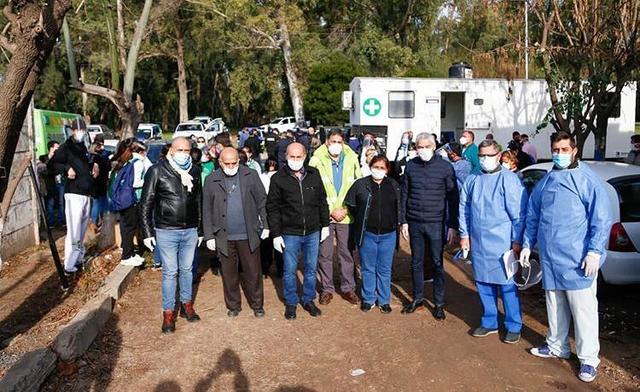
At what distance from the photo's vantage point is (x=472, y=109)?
59.7ft

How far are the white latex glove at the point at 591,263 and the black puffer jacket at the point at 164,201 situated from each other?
349cm

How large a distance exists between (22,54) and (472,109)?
1584cm

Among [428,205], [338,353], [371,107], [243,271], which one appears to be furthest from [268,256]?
[371,107]

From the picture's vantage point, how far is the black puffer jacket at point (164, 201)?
18.5 feet

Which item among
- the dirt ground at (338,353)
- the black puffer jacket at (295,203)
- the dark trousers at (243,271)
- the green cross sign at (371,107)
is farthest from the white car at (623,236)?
the green cross sign at (371,107)

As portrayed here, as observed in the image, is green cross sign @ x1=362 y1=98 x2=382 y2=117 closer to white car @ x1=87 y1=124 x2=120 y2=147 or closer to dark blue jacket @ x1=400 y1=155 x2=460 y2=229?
white car @ x1=87 y1=124 x2=120 y2=147

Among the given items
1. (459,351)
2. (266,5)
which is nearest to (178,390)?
(459,351)

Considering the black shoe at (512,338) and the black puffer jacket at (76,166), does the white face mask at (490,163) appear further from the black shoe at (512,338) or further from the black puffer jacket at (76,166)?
the black puffer jacket at (76,166)

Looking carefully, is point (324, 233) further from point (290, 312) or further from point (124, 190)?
point (124, 190)

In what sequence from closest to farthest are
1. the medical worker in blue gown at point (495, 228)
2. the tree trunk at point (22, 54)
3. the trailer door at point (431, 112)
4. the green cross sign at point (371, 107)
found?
the tree trunk at point (22, 54), the medical worker in blue gown at point (495, 228), the green cross sign at point (371, 107), the trailer door at point (431, 112)

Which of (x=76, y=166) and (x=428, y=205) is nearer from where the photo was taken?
(x=428, y=205)

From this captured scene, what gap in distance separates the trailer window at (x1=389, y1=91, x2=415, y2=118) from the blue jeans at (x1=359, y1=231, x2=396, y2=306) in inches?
485

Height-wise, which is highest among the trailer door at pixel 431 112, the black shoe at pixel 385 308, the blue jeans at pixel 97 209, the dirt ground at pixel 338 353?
the trailer door at pixel 431 112

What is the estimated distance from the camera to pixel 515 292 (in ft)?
17.2
